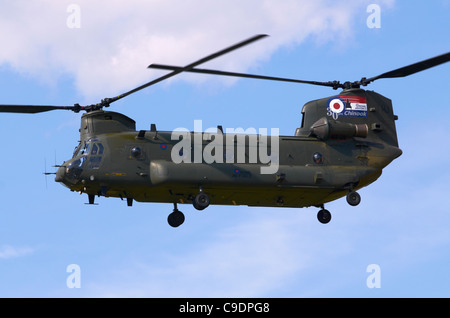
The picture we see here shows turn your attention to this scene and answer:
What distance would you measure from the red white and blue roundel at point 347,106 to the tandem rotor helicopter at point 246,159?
38mm

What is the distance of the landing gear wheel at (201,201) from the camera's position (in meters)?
33.9

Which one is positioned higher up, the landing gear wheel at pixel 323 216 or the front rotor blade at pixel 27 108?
the front rotor blade at pixel 27 108

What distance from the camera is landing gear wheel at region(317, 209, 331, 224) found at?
36625mm

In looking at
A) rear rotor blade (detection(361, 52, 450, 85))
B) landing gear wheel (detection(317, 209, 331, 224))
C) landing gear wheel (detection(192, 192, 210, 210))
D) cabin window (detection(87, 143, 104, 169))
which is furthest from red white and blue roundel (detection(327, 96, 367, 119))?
cabin window (detection(87, 143, 104, 169))

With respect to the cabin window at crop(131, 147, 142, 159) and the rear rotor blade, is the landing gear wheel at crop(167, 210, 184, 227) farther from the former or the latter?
the rear rotor blade

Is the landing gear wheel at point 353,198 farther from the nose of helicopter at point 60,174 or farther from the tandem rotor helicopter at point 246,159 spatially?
the nose of helicopter at point 60,174

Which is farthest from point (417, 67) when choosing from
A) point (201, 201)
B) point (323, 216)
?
Result: point (201, 201)

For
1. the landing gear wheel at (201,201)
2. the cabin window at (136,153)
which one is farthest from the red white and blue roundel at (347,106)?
the cabin window at (136,153)

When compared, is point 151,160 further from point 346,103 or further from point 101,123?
point 346,103

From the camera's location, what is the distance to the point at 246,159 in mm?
34875

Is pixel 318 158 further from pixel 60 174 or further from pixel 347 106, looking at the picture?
pixel 60 174

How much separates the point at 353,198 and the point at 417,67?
5265mm

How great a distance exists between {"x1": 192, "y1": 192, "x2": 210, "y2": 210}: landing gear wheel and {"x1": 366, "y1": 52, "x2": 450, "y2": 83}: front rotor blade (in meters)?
7.98

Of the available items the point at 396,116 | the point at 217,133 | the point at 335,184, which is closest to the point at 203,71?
the point at 217,133
